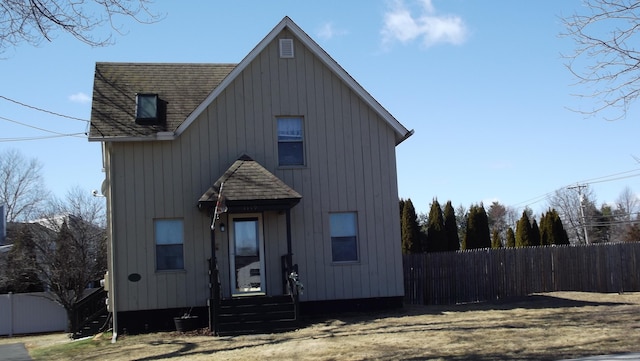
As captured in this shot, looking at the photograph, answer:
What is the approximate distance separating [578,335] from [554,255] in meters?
12.0

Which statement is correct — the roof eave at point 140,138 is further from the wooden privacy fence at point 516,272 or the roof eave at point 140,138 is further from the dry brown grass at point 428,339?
the wooden privacy fence at point 516,272

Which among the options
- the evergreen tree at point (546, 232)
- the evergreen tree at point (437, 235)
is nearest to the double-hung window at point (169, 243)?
the evergreen tree at point (437, 235)

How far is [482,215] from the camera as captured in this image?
2900 cm

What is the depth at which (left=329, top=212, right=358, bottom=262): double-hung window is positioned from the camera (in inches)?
733

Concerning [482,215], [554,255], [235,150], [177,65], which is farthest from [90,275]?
[554,255]

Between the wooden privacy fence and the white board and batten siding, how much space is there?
4.56 m

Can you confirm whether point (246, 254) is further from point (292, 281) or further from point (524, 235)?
point (524, 235)

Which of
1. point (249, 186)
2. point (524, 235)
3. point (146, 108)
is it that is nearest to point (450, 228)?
point (524, 235)

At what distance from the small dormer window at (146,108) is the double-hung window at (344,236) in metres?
5.45

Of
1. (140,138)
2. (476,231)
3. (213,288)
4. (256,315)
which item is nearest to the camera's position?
(256,315)

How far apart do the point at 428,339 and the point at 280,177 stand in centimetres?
723

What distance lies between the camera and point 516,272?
23391mm

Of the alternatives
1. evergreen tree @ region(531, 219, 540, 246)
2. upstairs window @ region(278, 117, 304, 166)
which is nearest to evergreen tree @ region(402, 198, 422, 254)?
evergreen tree @ region(531, 219, 540, 246)

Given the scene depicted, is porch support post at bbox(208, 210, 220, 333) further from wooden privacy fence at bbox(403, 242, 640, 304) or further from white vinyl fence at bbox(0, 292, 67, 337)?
white vinyl fence at bbox(0, 292, 67, 337)
